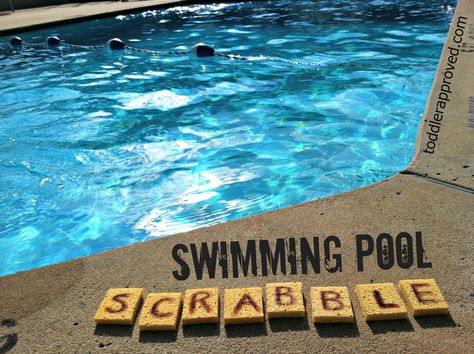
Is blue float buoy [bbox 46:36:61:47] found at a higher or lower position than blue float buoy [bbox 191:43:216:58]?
higher

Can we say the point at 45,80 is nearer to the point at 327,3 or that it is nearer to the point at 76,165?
the point at 76,165

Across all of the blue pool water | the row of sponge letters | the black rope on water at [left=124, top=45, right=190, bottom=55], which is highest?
the row of sponge letters

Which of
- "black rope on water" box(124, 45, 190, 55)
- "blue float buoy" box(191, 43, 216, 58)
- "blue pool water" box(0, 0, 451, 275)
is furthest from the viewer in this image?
"black rope on water" box(124, 45, 190, 55)

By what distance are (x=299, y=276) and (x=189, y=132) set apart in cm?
452

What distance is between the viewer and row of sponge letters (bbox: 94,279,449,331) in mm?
2387

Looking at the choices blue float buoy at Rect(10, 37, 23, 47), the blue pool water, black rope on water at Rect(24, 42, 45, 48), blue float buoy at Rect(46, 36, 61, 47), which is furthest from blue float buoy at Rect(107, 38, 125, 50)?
blue float buoy at Rect(10, 37, 23, 47)

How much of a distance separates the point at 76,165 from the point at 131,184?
3.66ft

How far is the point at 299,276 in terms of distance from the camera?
2797 mm

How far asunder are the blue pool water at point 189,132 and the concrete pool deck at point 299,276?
4.82 feet

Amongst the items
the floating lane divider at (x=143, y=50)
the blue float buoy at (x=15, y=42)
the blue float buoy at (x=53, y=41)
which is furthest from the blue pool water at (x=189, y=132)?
the blue float buoy at (x=15, y=42)

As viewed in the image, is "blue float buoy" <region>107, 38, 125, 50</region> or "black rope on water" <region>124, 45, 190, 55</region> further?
"blue float buoy" <region>107, 38, 125, 50</region>

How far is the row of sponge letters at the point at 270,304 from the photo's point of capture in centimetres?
239

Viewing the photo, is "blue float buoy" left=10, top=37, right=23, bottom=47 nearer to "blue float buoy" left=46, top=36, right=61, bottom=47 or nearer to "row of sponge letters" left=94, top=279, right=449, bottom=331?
"blue float buoy" left=46, top=36, right=61, bottom=47

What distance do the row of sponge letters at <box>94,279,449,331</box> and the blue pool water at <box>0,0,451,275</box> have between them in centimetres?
209
